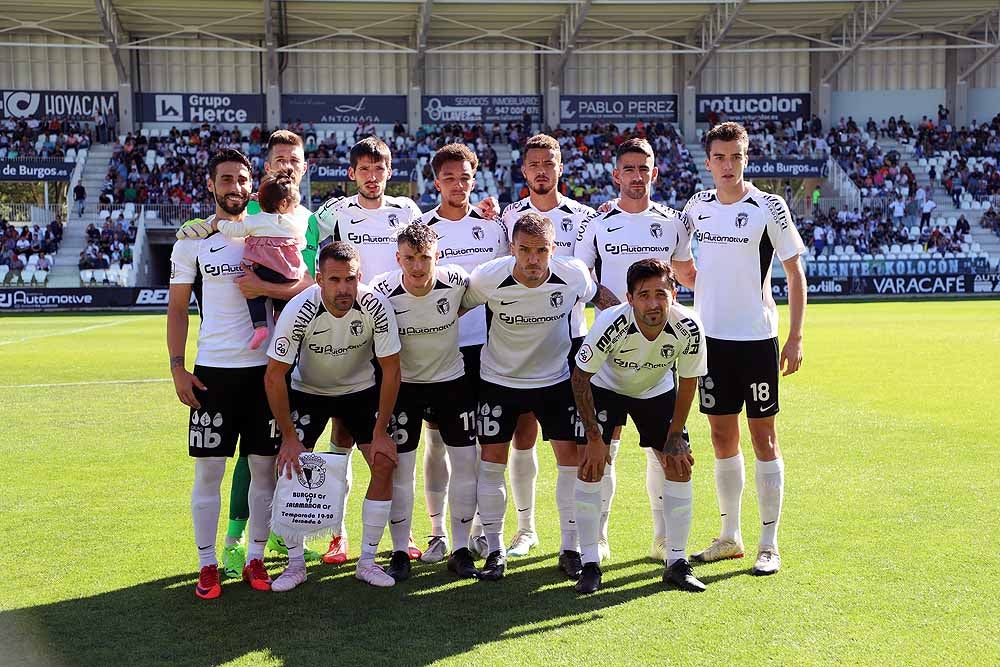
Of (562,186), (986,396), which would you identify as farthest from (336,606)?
(562,186)

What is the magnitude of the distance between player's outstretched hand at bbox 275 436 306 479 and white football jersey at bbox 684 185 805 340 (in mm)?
2311

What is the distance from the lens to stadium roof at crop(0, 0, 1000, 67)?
121ft

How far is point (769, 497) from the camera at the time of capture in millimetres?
5434

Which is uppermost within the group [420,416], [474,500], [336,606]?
[420,416]

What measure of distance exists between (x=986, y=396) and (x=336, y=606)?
28.2 ft

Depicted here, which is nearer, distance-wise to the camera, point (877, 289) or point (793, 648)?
point (793, 648)

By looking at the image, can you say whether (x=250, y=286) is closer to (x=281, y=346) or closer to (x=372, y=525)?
(x=281, y=346)

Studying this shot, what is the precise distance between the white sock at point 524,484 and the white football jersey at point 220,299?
5.42ft

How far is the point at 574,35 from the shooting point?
37625 mm

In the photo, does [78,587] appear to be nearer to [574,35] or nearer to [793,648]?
[793,648]

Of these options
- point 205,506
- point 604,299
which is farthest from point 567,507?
point 205,506

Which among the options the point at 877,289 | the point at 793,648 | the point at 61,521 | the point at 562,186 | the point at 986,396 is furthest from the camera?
the point at 562,186

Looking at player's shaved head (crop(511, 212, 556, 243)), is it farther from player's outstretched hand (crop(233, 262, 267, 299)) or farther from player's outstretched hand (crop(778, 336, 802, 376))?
player's outstretched hand (crop(778, 336, 802, 376))

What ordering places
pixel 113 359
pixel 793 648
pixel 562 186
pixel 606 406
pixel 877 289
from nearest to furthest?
1. pixel 793 648
2. pixel 606 406
3. pixel 113 359
4. pixel 877 289
5. pixel 562 186
